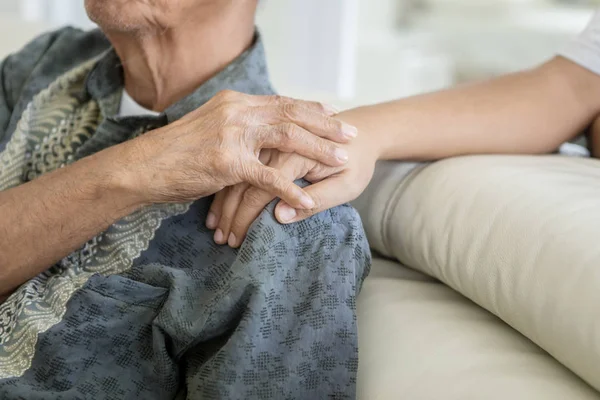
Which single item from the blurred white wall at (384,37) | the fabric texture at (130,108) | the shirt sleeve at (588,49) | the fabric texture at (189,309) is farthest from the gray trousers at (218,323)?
the blurred white wall at (384,37)

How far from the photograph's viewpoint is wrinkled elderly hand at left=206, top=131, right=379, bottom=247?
97cm

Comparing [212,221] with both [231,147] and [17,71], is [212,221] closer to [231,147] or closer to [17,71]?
[231,147]

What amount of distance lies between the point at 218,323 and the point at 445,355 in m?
0.27

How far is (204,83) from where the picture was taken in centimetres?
119

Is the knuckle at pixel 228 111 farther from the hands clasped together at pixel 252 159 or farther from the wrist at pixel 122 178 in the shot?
the wrist at pixel 122 178

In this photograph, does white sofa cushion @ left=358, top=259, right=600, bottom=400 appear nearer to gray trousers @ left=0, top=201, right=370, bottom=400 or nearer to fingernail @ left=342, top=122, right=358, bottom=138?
gray trousers @ left=0, top=201, right=370, bottom=400

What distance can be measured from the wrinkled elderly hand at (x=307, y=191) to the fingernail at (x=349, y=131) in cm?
2

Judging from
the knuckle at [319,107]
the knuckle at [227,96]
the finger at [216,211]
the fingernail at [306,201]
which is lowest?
the finger at [216,211]

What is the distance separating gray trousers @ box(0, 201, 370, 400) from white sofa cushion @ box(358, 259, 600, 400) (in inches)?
1.8

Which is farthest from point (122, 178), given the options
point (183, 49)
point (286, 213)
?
point (183, 49)

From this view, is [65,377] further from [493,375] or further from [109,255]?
A: [493,375]

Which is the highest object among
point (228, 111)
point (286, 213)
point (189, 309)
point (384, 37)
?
point (228, 111)

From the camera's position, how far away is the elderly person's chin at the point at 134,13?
45.4 inches

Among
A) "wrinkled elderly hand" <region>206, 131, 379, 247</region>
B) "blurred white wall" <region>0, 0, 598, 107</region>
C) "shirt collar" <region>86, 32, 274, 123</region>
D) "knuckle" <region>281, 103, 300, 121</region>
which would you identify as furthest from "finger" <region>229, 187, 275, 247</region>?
"blurred white wall" <region>0, 0, 598, 107</region>
